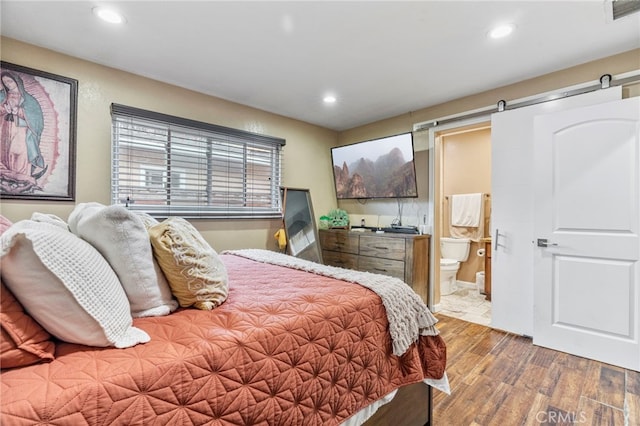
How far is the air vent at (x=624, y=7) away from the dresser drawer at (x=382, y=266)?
242cm

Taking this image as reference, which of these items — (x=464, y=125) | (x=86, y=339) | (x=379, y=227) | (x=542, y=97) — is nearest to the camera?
(x=86, y=339)

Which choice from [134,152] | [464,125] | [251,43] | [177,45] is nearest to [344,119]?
[464,125]

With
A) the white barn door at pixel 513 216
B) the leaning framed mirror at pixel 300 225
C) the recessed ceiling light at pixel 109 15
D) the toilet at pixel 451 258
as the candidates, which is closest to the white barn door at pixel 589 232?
the white barn door at pixel 513 216

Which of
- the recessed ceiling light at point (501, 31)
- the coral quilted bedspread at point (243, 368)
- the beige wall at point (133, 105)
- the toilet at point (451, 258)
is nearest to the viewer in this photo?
the coral quilted bedspread at point (243, 368)

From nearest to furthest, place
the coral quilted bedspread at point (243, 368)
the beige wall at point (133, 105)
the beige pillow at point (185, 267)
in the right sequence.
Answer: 1. the coral quilted bedspread at point (243, 368)
2. the beige pillow at point (185, 267)
3. the beige wall at point (133, 105)

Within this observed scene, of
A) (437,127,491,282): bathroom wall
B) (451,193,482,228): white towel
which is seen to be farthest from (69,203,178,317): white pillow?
(451,193,482,228): white towel

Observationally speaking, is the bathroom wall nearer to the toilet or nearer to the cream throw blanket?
the toilet

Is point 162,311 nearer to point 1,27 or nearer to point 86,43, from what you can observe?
point 86,43

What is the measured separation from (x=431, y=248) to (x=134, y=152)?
323cm

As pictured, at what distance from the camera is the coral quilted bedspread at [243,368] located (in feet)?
2.27

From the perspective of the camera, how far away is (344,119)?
159 inches

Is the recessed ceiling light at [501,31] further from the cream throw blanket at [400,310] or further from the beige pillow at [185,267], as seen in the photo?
the beige pillow at [185,267]

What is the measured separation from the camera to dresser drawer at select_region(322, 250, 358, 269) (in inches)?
146

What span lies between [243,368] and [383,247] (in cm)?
266
